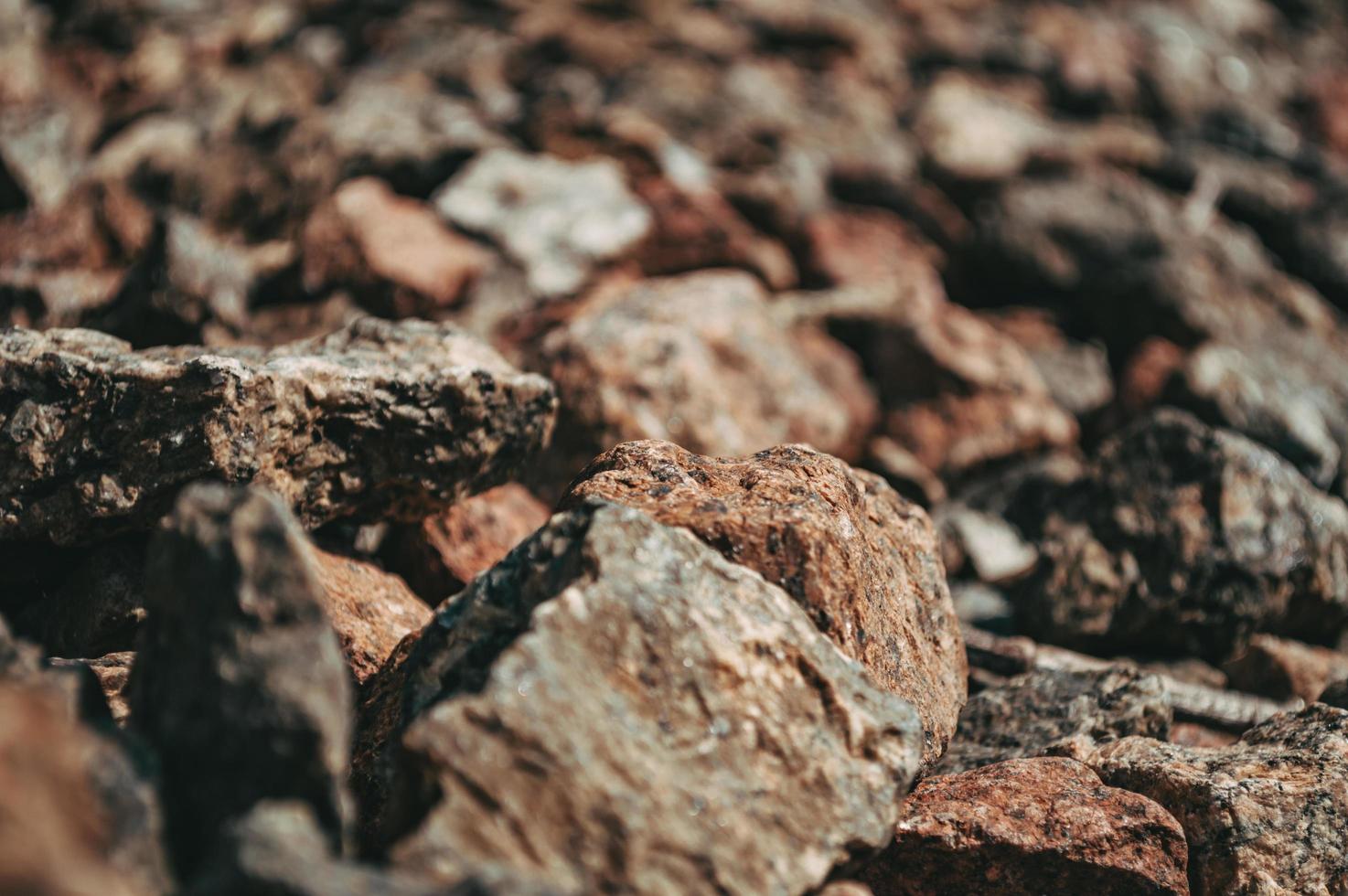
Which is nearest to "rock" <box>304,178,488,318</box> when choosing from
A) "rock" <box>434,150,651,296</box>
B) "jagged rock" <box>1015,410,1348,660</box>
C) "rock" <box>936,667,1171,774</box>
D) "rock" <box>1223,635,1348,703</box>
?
"rock" <box>434,150,651,296</box>

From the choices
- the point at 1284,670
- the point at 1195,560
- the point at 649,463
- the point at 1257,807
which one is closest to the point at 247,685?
the point at 649,463

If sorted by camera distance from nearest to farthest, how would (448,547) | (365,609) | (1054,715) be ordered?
(365,609)
(1054,715)
(448,547)

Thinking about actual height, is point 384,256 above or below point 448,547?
below

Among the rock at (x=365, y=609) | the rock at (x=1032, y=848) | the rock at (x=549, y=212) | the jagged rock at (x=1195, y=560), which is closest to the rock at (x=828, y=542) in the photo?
the rock at (x=1032, y=848)

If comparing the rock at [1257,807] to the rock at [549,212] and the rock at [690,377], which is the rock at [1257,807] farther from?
the rock at [549,212]

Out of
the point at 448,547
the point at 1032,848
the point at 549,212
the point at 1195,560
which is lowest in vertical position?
the point at 549,212

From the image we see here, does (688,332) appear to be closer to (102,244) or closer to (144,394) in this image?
(144,394)

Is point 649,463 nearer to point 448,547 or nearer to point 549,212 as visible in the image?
point 448,547
